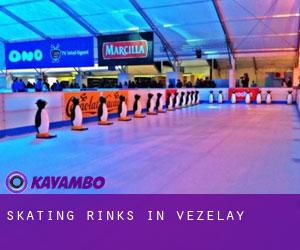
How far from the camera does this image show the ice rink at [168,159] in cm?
347

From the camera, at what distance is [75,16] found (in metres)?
19.8

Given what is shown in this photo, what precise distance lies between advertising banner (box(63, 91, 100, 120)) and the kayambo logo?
502cm

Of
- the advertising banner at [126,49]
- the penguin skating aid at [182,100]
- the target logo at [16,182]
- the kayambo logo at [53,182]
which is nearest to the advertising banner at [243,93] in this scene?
the penguin skating aid at [182,100]

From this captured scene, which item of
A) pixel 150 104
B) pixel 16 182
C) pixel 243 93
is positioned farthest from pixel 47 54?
pixel 243 93

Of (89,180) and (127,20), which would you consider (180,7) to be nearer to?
(127,20)

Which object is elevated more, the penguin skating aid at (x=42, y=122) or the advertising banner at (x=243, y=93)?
the advertising banner at (x=243, y=93)

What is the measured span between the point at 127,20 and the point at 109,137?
1431 centimetres

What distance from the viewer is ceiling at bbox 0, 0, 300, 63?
16859 mm

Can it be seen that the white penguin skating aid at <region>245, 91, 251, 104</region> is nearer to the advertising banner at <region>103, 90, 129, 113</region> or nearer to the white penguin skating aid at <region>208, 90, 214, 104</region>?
the white penguin skating aid at <region>208, 90, 214, 104</region>

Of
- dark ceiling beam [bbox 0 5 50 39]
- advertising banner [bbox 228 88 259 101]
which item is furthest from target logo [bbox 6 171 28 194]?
dark ceiling beam [bbox 0 5 50 39]

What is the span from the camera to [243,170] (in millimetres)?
4059

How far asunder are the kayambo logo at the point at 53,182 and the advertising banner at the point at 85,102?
5019 millimetres

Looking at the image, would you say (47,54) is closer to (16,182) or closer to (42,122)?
(42,122)

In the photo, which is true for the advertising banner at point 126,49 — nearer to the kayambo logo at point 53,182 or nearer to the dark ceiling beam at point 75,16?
the dark ceiling beam at point 75,16
